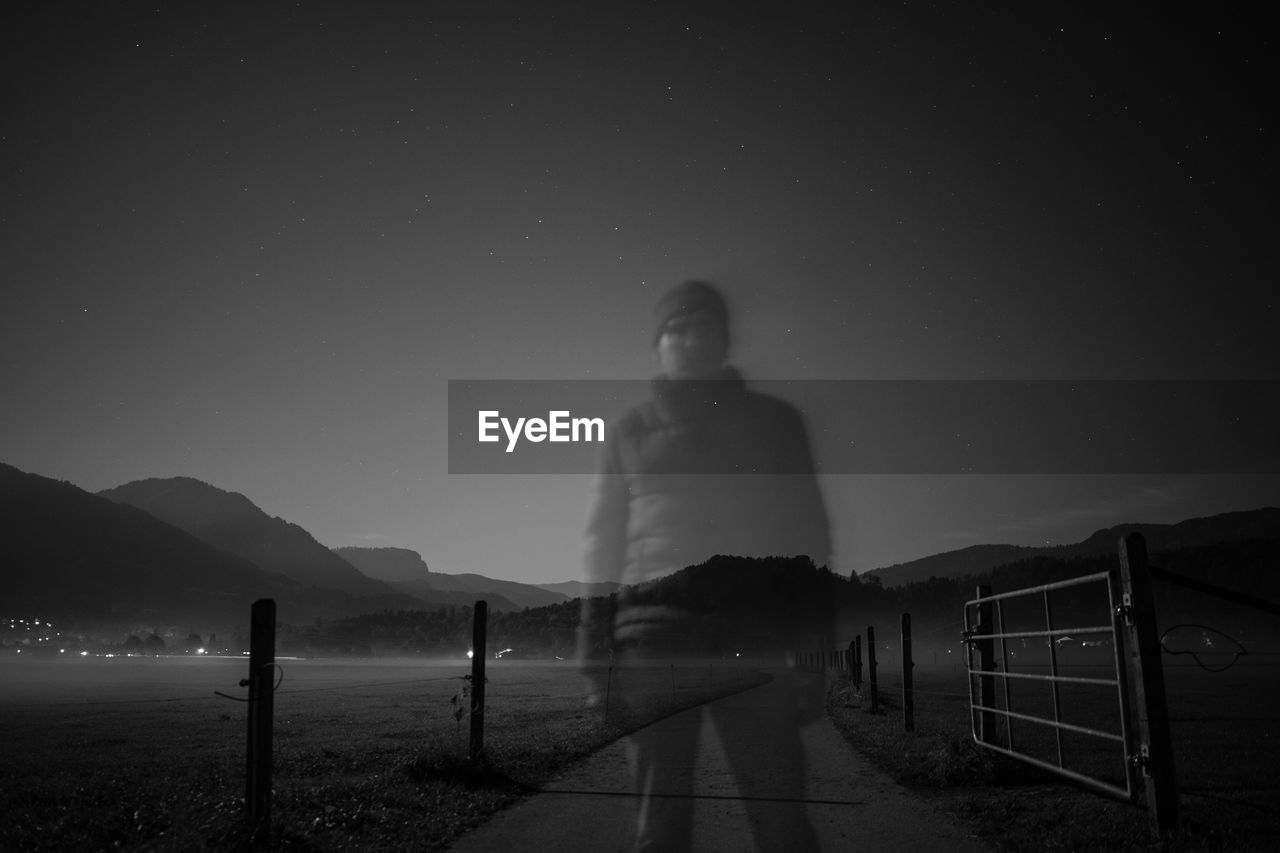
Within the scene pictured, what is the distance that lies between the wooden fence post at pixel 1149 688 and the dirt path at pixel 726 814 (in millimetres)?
1517

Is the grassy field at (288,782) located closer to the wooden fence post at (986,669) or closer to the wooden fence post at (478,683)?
the wooden fence post at (478,683)

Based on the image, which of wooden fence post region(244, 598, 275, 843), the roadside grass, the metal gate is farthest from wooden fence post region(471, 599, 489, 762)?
the metal gate

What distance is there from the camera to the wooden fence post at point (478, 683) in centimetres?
1134

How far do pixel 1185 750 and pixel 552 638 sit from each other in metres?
176

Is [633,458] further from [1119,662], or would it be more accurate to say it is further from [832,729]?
[1119,662]

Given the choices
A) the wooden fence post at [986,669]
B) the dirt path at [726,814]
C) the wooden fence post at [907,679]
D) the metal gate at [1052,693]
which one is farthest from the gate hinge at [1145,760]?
the wooden fence post at [907,679]

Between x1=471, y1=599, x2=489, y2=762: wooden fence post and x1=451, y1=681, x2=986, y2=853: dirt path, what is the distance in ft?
4.09

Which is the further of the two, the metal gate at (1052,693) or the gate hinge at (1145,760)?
the metal gate at (1052,693)

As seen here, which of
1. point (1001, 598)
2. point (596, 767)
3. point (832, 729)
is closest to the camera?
point (1001, 598)

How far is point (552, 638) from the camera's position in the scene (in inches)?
7175

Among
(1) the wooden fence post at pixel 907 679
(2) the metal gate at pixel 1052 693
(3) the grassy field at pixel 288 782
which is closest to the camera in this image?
(2) the metal gate at pixel 1052 693

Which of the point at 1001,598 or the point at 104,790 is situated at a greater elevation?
the point at 1001,598

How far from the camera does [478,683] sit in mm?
11844

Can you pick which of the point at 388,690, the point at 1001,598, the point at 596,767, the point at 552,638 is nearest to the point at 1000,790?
the point at 1001,598
